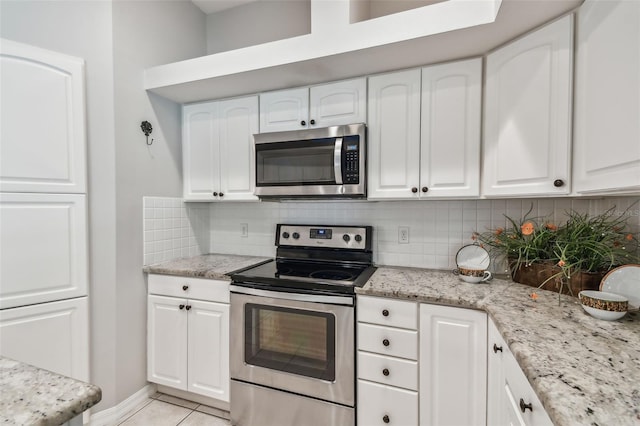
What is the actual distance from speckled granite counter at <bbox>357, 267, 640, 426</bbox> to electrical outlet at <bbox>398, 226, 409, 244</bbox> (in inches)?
20.0

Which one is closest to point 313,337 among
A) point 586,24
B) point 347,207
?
point 347,207

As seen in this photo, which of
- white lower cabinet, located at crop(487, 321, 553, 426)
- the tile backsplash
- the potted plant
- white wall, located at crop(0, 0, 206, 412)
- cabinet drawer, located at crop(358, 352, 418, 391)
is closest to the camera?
white lower cabinet, located at crop(487, 321, 553, 426)

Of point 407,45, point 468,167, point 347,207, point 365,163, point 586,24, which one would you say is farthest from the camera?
point 347,207

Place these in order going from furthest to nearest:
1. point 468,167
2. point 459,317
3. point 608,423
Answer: point 468,167, point 459,317, point 608,423

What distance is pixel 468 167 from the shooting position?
1.70m

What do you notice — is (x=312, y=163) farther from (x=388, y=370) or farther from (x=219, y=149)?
(x=388, y=370)

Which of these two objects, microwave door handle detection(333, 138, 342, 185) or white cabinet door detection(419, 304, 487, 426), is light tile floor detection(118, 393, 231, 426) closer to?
white cabinet door detection(419, 304, 487, 426)

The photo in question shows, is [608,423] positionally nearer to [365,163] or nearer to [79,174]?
[365,163]

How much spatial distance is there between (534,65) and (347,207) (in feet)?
4.37

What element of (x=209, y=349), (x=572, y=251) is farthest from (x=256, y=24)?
(x=572, y=251)

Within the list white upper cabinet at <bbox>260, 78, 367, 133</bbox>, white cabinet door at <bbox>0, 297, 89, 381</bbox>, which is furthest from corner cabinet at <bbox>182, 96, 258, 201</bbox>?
white cabinet door at <bbox>0, 297, 89, 381</bbox>

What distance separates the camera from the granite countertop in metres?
0.56

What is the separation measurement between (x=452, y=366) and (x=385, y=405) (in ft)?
1.36

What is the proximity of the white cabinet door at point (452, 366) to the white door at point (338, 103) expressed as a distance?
4.01 feet
